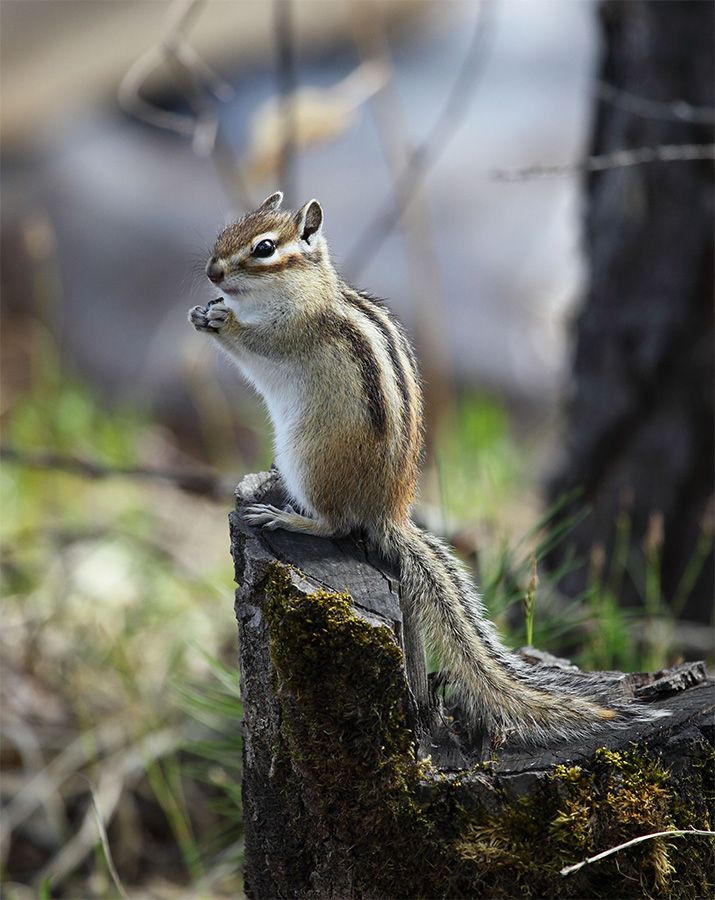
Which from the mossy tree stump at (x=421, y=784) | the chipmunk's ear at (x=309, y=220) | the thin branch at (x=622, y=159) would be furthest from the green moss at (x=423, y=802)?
the thin branch at (x=622, y=159)

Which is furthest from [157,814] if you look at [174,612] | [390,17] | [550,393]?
[390,17]

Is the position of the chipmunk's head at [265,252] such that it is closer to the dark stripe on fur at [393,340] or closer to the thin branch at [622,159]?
the dark stripe on fur at [393,340]

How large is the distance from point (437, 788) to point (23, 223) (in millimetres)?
7296

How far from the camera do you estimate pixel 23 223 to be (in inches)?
309

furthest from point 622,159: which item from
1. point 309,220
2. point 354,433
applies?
point 354,433

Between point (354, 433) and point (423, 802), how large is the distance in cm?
74

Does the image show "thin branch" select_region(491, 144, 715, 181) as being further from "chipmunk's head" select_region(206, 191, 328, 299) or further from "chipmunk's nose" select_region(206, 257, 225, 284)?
"chipmunk's nose" select_region(206, 257, 225, 284)

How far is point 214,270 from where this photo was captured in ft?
6.84

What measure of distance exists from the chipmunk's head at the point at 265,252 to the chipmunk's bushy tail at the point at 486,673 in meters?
0.63

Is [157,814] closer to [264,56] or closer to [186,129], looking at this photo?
[186,129]

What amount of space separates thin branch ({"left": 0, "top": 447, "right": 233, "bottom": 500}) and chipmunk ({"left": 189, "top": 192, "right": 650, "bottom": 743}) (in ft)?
4.07

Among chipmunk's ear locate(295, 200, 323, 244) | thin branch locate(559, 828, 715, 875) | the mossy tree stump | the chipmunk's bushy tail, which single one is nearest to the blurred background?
chipmunk's ear locate(295, 200, 323, 244)

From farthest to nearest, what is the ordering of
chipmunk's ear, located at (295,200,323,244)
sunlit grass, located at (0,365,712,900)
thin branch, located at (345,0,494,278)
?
thin branch, located at (345,0,494,278), sunlit grass, located at (0,365,712,900), chipmunk's ear, located at (295,200,323,244)

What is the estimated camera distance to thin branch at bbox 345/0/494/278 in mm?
3842
